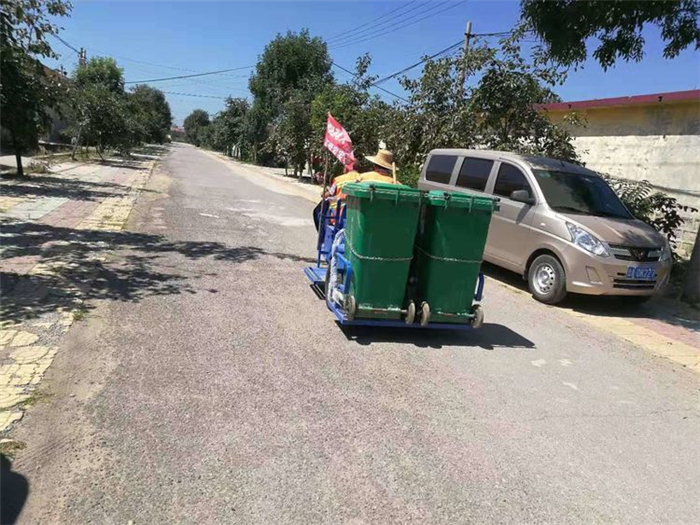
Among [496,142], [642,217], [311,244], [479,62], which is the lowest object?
[311,244]

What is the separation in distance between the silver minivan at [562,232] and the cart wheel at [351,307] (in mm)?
3528

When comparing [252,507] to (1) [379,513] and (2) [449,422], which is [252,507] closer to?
(1) [379,513]

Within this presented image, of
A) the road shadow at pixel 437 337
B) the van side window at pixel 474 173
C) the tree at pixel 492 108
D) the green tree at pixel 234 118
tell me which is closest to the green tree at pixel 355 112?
the tree at pixel 492 108

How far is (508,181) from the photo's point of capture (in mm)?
8664

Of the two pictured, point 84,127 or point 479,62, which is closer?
point 479,62

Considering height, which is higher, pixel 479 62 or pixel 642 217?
pixel 479 62

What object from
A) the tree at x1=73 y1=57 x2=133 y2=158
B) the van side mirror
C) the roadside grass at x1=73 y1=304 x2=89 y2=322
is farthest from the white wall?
the tree at x1=73 y1=57 x2=133 y2=158

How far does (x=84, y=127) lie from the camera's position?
29.0 m

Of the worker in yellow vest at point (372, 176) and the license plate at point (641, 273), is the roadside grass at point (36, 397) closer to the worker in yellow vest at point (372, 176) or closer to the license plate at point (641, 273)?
the worker in yellow vest at point (372, 176)

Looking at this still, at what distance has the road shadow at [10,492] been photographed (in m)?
2.63

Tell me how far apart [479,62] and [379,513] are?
11.4 m

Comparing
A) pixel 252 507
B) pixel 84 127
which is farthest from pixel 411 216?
pixel 84 127

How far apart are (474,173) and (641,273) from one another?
3.16 m

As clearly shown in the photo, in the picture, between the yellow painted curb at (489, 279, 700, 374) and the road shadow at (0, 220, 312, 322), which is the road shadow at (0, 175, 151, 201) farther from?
the yellow painted curb at (489, 279, 700, 374)
